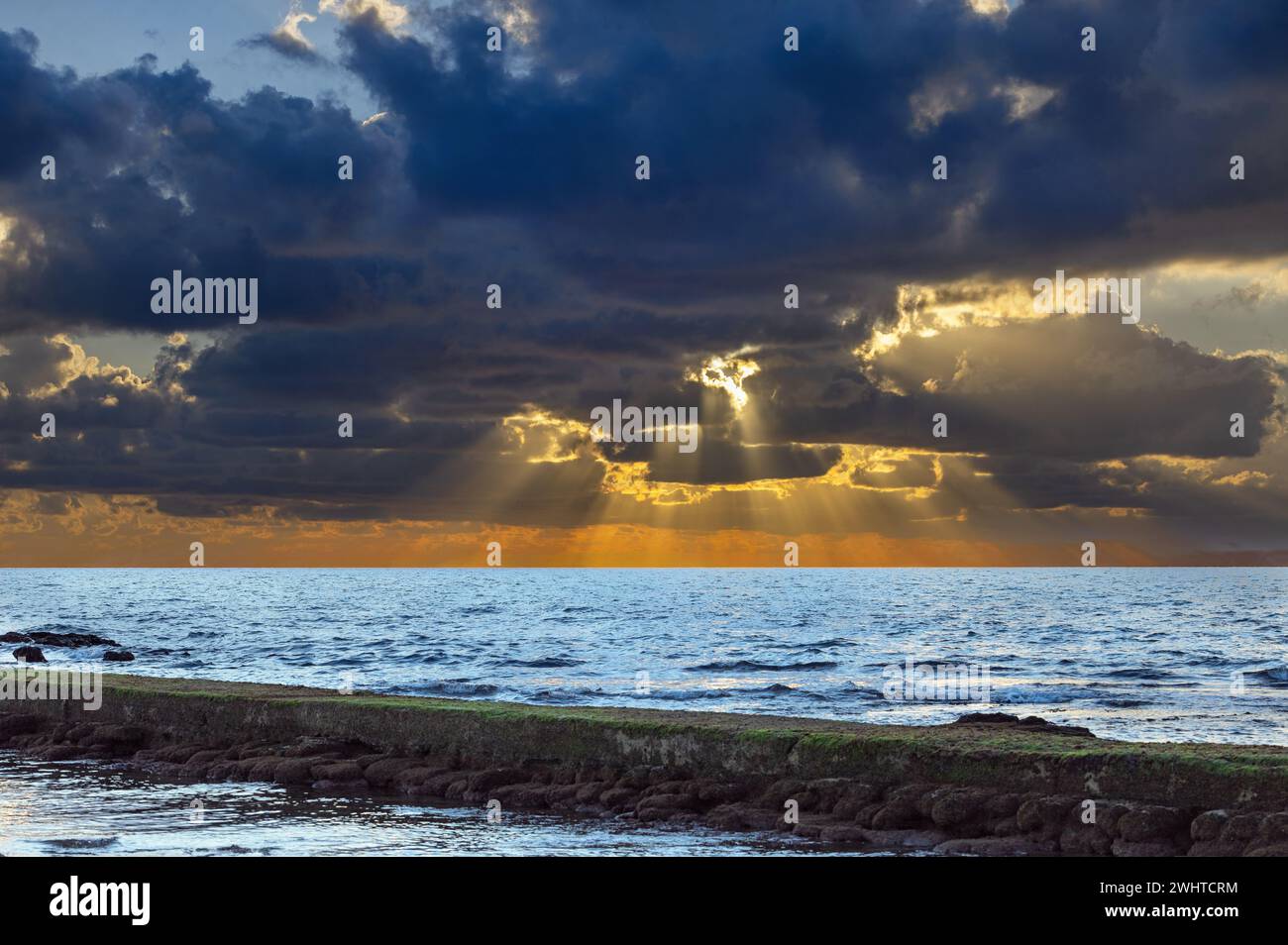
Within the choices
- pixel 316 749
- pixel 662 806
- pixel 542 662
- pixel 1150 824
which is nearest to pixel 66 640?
pixel 542 662

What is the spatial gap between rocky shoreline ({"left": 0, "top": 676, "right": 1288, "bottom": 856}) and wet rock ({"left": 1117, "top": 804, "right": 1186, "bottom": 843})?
0.01 metres

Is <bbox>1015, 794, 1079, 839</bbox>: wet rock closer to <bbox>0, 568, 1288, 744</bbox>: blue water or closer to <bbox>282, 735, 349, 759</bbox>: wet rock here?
<bbox>282, 735, 349, 759</bbox>: wet rock

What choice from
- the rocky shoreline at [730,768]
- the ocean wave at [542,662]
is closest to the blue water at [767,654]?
the ocean wave at [542,662]

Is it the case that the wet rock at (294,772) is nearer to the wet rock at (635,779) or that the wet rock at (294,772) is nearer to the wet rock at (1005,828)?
the wet rock at (635,779)

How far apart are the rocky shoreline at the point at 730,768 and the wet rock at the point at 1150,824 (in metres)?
0.01

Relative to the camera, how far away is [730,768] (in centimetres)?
1720

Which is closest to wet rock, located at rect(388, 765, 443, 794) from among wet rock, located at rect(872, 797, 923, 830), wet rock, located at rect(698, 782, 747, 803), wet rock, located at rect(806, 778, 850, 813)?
wet rock, located at rect(698, 782, 747, 803)

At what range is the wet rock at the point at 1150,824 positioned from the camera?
1352cm

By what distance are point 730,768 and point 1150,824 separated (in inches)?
221

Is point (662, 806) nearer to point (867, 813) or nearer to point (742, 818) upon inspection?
point (742, 818)
